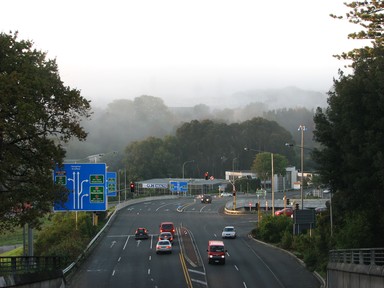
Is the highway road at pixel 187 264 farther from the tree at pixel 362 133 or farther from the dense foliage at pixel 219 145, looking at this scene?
the dense foliage at pixel 219 145

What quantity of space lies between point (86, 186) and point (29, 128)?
17642mm

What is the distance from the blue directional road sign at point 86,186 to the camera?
1620 inches

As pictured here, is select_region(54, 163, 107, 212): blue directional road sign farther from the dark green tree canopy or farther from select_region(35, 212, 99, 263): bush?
the dark green tree canopy

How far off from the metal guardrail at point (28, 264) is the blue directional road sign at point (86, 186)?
18.9 feet

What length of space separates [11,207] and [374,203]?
20.6 meters

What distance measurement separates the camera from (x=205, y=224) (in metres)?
77.3

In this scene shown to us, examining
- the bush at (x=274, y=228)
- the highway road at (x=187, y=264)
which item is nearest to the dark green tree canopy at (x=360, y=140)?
the highway road at (x=187, y=264)

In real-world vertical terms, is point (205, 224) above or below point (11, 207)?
below

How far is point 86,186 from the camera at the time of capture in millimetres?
41781

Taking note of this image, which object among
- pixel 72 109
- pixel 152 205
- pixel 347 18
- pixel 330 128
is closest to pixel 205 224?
pixel 152 205

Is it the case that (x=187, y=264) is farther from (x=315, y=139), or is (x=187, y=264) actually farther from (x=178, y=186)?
(x=178, y=186)

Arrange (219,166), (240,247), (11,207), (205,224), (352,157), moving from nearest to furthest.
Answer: (11,207) < (352,157) < (240,247) < (205,224) < (219,166)

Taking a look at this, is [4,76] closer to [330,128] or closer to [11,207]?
[11,207]

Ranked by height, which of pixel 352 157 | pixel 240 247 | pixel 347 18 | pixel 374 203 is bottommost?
pixel 240 247
